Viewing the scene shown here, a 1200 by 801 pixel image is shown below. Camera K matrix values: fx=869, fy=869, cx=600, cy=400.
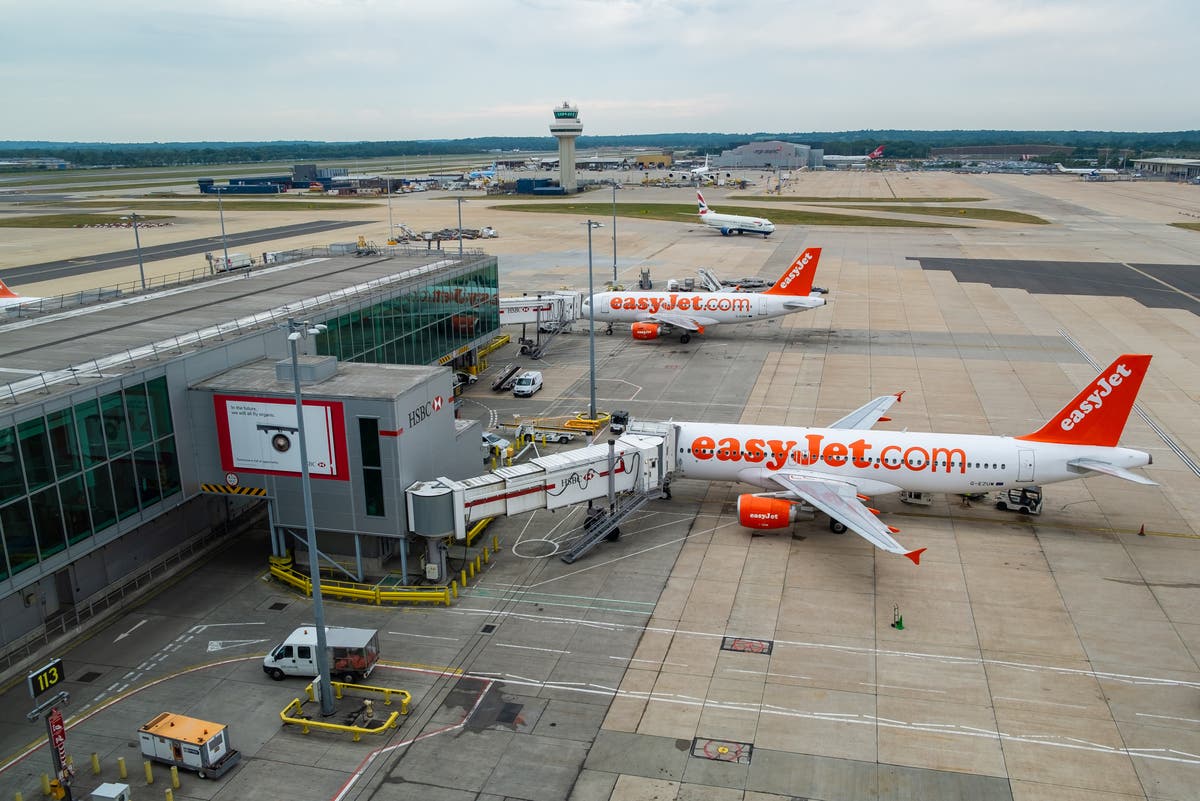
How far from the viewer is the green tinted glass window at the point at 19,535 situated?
100 feet

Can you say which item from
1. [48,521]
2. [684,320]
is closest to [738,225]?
[684,320]

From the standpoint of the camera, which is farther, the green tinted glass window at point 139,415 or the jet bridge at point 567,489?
the jet bridge at point 567,489

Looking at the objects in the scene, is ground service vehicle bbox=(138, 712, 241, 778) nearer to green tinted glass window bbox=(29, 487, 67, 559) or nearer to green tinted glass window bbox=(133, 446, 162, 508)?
green tinted glass window bbox=(29, 487, 67, 559)

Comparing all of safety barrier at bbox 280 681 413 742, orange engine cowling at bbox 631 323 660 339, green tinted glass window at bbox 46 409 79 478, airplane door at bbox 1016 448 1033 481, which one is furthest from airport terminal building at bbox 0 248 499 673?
orange engine cowling at bbox 631 323 660 339

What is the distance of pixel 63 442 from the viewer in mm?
33062

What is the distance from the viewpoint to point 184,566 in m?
40.7

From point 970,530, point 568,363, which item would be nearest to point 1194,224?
point 568,363

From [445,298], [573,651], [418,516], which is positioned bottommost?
[573,651]

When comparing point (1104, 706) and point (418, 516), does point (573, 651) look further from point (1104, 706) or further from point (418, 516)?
point (1104, 706)

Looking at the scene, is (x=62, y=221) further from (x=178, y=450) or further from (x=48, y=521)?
(x=48, y=521)

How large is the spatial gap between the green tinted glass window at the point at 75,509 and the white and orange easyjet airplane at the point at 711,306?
57357 millimetres

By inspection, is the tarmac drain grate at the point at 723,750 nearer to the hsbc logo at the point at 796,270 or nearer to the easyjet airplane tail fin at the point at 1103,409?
the easyjet airplane tail fin at the point at 1103,409

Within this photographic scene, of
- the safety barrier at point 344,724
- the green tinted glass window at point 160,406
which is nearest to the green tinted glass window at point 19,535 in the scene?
the green tinted glass window at point 160,406

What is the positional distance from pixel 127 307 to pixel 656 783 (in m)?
43.8
